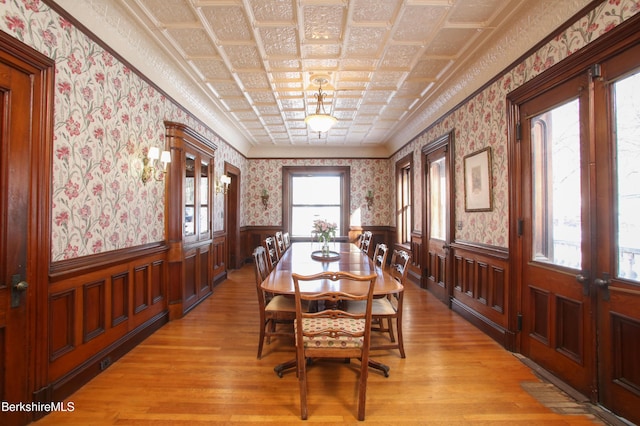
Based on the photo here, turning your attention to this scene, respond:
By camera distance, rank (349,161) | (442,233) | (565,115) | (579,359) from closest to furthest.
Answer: (579,359)
(565,115)
(442,233)
(349,161)

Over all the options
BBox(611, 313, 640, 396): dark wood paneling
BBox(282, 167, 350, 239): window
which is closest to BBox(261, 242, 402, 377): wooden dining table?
BBox(611, 313, 640, 396): dark wood paneling

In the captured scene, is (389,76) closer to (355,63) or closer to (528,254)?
(355,63)

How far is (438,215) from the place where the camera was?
4.65 metres

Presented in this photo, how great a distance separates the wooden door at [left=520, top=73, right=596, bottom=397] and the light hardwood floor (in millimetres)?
274

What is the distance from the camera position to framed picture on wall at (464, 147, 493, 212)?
10.1ft

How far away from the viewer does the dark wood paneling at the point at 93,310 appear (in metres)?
2.19

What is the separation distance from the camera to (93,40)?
223cm

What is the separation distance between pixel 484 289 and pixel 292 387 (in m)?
2.31

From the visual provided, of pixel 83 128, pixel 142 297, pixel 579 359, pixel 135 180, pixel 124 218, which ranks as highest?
pixel 83 128

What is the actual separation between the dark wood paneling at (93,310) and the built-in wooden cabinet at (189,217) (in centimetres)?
106

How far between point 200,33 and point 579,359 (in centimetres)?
405

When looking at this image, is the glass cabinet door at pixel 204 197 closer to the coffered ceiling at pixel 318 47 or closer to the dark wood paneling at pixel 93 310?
the coffered ceiling at pixel 318 47

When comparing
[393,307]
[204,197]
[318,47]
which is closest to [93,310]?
[204,197]

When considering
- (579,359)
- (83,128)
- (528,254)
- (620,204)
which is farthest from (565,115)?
(83,128)
